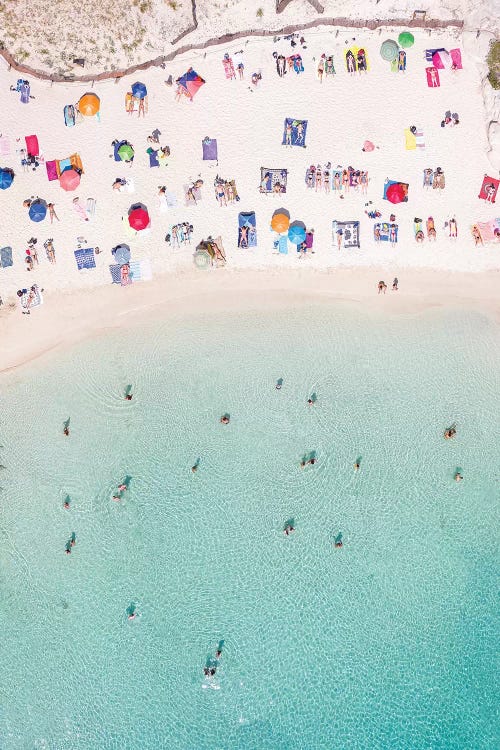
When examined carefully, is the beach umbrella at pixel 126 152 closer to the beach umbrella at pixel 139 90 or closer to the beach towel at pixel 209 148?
the beach umbrella at pixel 139 90

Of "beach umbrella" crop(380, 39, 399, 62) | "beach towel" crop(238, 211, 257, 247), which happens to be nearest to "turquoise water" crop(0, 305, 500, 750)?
"beach towel" crop(238, 211, 257, 247)

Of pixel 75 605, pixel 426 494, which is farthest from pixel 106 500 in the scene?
pixel 426 494

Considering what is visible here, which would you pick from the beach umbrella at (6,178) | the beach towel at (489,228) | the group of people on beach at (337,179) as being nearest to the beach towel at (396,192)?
the group of people on beach at (337,179)

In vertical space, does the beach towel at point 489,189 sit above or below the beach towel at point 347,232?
above

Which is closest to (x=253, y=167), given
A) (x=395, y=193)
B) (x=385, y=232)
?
(x=395, y=193)

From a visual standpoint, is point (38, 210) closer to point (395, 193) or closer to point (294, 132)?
point (294, 132)

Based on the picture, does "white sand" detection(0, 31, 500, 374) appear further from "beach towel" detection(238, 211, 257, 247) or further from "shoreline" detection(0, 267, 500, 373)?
"beach towel" detection(238, 211, 257, 247)

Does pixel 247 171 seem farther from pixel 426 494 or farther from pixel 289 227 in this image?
pixel 426 494
